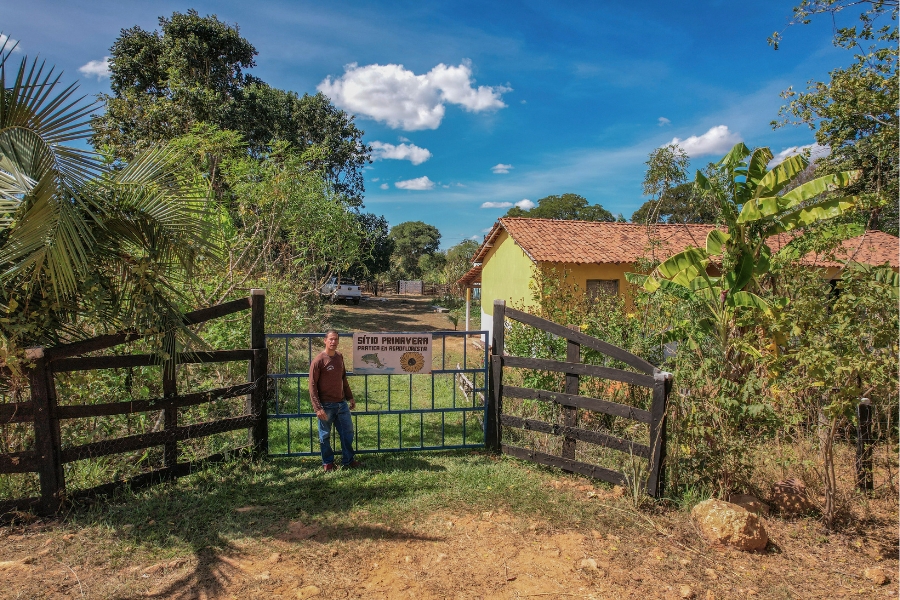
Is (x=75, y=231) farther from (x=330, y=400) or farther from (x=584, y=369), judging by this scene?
(x=584, y=369)

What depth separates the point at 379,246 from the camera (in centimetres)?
4109

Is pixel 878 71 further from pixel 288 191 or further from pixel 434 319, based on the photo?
pixel 434 319

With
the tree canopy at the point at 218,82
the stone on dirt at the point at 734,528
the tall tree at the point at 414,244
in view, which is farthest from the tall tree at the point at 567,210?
the stone on dirt at the point at 734,528

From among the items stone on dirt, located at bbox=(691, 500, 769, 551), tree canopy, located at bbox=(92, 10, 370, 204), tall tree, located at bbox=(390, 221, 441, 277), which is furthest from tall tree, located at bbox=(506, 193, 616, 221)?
stone on dirt, located at bbox=(691, 500, 769, 551)

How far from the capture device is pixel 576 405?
17.9 ft

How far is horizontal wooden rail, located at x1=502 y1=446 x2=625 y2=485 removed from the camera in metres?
5.18

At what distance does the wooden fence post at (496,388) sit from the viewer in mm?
6152

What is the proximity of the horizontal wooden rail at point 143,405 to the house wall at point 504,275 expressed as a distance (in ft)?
36.4

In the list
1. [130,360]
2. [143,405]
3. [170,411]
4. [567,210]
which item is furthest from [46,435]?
[567,210]

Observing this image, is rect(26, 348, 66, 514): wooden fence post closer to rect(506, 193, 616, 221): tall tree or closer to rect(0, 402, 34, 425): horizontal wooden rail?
rect(0, 402, 34, 425): horizontal wooden rail

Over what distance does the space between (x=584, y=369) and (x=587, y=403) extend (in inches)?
14.2

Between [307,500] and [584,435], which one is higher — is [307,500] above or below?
below

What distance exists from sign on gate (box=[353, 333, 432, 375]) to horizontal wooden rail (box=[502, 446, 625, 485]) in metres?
1.43

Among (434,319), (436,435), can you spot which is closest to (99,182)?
(436,435)
